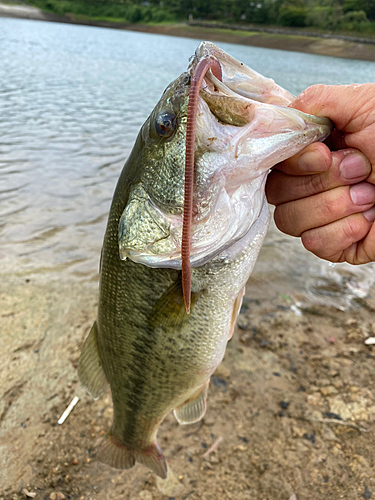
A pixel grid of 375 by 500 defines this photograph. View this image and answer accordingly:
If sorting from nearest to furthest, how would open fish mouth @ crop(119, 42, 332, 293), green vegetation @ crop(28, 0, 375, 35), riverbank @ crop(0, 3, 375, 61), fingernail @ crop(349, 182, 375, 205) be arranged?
open fish mouth @ crop(119, 42, 332, 293), fingernail @ crop(349, 182, 375, 205), riverbank @ crop(0, 3, 375, 61), green vegetation @ crop(28, 0, 375, 35)

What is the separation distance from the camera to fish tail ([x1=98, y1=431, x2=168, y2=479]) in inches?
84.6

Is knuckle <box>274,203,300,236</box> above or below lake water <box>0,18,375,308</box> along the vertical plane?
above

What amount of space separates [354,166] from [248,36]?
192 ft

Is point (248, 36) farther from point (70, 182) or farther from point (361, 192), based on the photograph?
point (361, 192)

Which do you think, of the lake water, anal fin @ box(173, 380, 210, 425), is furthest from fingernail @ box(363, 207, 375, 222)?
the lake water

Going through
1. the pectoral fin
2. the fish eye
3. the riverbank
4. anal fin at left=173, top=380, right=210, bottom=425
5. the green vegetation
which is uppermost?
the green vegetation

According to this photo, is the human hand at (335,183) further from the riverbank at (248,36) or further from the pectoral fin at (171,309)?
the riverbank at (248,36)

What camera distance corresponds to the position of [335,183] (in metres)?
1.55

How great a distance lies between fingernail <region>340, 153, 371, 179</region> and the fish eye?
0.73 m

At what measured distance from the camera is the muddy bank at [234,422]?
7.57 ft

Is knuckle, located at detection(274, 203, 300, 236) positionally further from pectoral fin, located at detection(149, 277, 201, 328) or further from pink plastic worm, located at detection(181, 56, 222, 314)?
pink plastic worm, located at detection(181, 56, 222, 314)

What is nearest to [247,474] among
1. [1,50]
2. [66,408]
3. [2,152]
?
[66,408]

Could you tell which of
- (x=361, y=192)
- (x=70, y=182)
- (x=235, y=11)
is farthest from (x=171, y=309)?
(x=235, y=11)

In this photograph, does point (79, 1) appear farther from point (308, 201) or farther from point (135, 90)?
point (308, 201)
